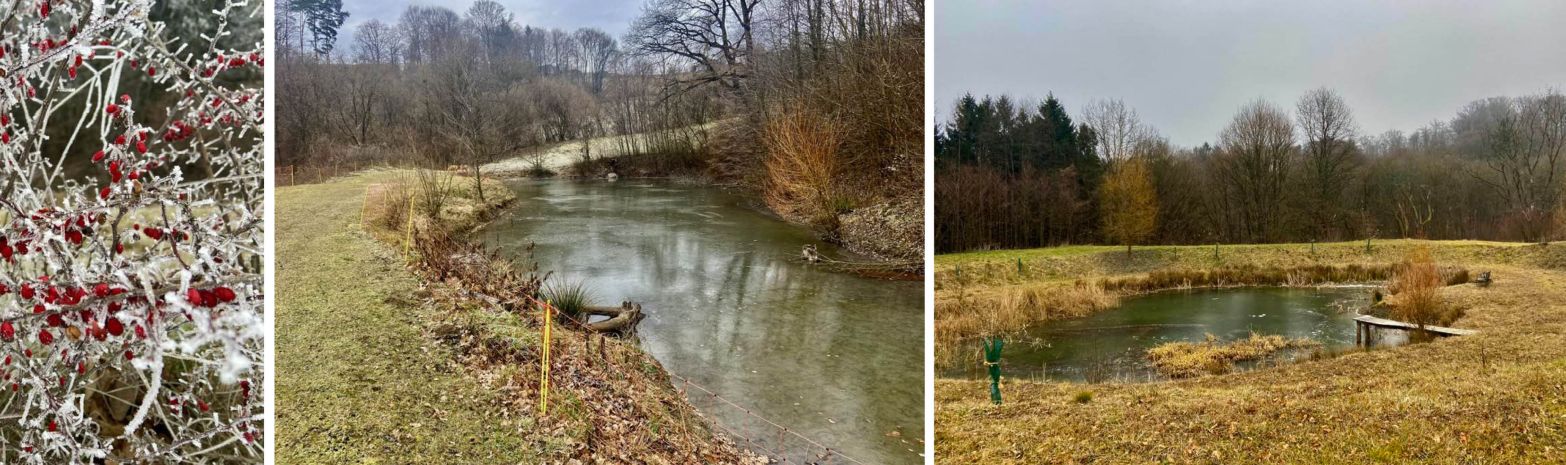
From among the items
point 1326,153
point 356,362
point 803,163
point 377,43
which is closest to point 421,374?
point 356,362

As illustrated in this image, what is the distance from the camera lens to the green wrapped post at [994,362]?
3.01 m

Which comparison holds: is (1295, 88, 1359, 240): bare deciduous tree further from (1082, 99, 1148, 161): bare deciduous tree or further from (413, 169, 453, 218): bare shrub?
(413, 169, 453, 218): bare shrub

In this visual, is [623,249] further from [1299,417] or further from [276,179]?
[1299,417]

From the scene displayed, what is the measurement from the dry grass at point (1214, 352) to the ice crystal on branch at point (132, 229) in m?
3.18

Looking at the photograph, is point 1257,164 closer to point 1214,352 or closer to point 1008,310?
point 1214,352

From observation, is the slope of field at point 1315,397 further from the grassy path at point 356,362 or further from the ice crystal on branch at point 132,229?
the ice crystal on branch at point 132,229

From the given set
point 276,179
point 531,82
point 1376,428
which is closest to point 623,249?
point 531,82

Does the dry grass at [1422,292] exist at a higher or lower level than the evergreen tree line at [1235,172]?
lower

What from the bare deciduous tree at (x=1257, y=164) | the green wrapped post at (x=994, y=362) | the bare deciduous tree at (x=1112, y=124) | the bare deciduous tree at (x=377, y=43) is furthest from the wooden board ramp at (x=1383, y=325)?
the bare deciduous tree at (x=377, y=43)

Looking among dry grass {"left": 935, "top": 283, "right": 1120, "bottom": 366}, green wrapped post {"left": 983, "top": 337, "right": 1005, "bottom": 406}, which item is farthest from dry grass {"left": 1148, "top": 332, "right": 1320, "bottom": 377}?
green wrapped post {"left": 983, "top": 337, "right": 1005, "bottom": 406}

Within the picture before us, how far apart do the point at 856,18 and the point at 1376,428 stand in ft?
6.87

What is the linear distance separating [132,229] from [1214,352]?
3.79 meters

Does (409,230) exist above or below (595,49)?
below

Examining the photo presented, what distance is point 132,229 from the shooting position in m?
3.19
